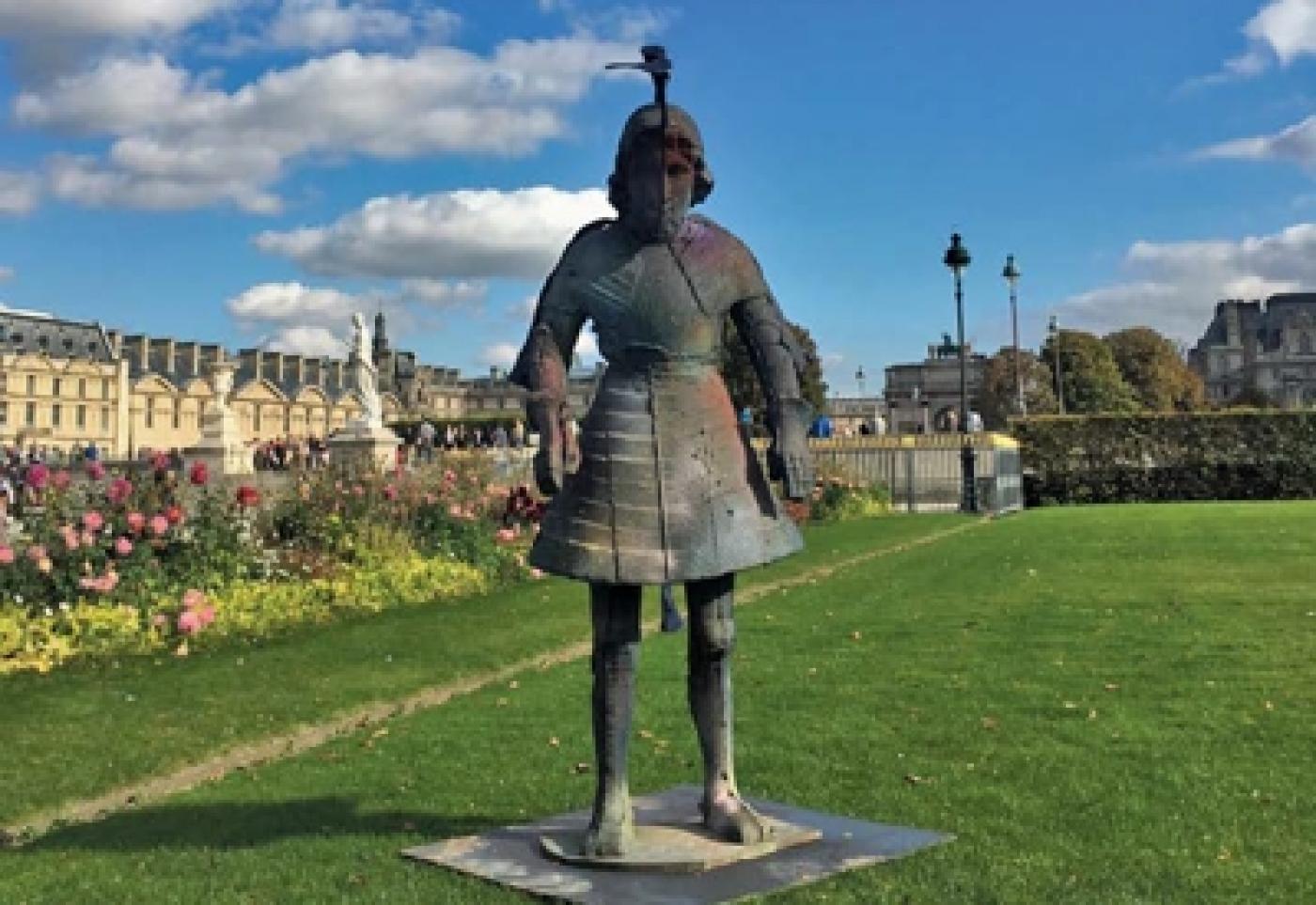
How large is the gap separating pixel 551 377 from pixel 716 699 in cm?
137

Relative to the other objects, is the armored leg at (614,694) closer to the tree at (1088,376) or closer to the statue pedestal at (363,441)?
the statue pedestal at (363,441)

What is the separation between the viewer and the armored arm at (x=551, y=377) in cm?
438

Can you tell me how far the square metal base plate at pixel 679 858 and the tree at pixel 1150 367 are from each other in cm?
8233

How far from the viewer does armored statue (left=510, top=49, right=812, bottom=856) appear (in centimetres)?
437

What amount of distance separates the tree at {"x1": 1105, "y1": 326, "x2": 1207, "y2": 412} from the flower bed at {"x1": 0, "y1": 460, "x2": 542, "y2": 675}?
7367 centimetres

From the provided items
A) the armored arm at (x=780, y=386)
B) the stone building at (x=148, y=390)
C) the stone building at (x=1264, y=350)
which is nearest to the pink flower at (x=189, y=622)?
the armored arm at (x=780, y=386)

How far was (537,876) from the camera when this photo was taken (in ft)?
14.4

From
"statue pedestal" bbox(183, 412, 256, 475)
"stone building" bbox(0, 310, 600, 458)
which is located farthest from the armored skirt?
"stone building" bbox(0, 310, 600, 458)

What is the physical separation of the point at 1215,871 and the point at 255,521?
11.8m

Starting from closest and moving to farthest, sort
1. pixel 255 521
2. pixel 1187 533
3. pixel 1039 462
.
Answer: pixel 255 521, pixel 1187 533, pixel 1039 462

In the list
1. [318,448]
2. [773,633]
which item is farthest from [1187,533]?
[318,448]

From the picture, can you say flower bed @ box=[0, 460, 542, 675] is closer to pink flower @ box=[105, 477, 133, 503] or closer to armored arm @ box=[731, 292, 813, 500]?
pink flower @ box=[105, 477, 133, 503]

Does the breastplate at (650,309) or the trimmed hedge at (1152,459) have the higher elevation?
the breastplate at (650,309)

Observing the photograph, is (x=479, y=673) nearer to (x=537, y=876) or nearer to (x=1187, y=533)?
(x=537, y=876)
